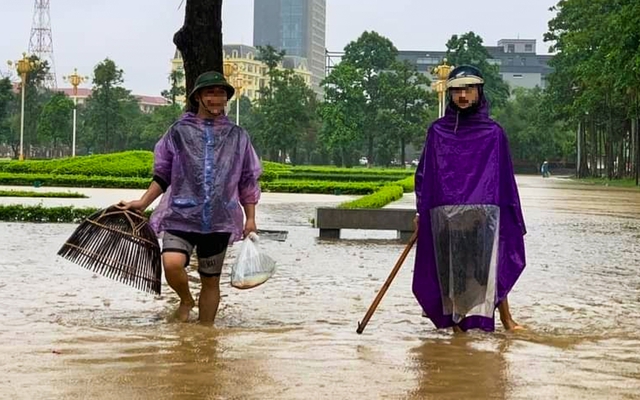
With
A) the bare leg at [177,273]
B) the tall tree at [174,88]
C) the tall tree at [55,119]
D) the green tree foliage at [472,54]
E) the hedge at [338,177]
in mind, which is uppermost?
the green tree foliage at [472,54]

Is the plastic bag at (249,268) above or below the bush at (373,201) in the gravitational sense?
above

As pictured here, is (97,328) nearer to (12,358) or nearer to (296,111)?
(12,358)

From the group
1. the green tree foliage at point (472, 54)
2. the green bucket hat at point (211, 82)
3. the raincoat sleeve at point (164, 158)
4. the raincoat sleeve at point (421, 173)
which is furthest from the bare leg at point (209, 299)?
the green tree foliage at point (472, 54)

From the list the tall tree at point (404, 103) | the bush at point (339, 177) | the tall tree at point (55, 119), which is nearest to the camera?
the bush at point (339, 177)

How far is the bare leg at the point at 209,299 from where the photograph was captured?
18.8 ft

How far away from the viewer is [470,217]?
18.4 feet

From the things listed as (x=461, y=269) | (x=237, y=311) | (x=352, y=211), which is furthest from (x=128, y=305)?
(x=352, y=211)

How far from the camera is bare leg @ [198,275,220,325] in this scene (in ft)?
18.8

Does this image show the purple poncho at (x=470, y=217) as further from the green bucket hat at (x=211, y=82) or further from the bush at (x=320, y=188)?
the bush at (x=320, y=188)

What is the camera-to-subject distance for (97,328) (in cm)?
573

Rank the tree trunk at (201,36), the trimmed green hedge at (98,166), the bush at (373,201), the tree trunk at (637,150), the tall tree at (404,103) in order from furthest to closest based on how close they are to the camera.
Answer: the tall tree at (404,103) < the tree trunk at (637,150) < the trimmed green hedge at (98,166) < the bush at (373,201) < the tree trunk at (201,36)

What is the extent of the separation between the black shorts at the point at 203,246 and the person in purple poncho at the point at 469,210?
1.20 m

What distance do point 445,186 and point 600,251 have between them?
6879 mm

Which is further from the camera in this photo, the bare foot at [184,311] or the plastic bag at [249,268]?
the bare foot at [184,311]
